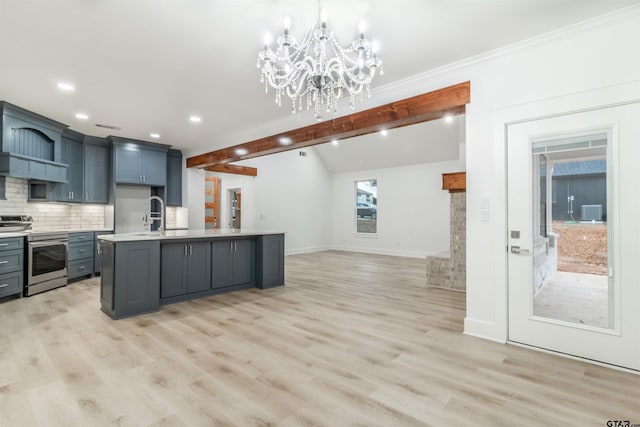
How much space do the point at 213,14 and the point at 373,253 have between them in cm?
802

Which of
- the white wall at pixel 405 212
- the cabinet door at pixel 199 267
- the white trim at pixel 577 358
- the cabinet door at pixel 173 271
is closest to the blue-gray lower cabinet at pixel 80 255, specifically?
the cabinet door at pixel 173 271

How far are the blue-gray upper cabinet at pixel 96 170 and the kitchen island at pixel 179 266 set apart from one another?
2752mm

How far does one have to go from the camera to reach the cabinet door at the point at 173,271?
409 cm

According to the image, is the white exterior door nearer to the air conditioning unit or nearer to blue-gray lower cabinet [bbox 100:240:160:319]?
the air conditioning unit

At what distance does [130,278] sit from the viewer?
365cm

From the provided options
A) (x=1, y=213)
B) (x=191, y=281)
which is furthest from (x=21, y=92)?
(x=191, y=281)

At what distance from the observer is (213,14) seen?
2.45 meters

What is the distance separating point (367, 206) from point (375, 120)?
6437mm

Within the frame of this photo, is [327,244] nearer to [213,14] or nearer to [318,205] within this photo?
[318,205]

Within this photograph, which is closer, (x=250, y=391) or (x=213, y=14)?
(x=250, y=391)

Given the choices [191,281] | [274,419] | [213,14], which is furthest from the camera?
[191,281]

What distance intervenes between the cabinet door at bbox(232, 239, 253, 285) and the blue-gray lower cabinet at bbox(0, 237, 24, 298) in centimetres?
283

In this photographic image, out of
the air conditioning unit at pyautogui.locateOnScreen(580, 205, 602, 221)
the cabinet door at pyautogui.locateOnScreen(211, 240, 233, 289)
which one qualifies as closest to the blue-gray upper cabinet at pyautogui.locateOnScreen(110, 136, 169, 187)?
the cabinet door at pyautogui.locateOnScreen(211, 240, 233, 289)

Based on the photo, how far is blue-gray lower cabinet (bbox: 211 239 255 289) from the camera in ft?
15.1
